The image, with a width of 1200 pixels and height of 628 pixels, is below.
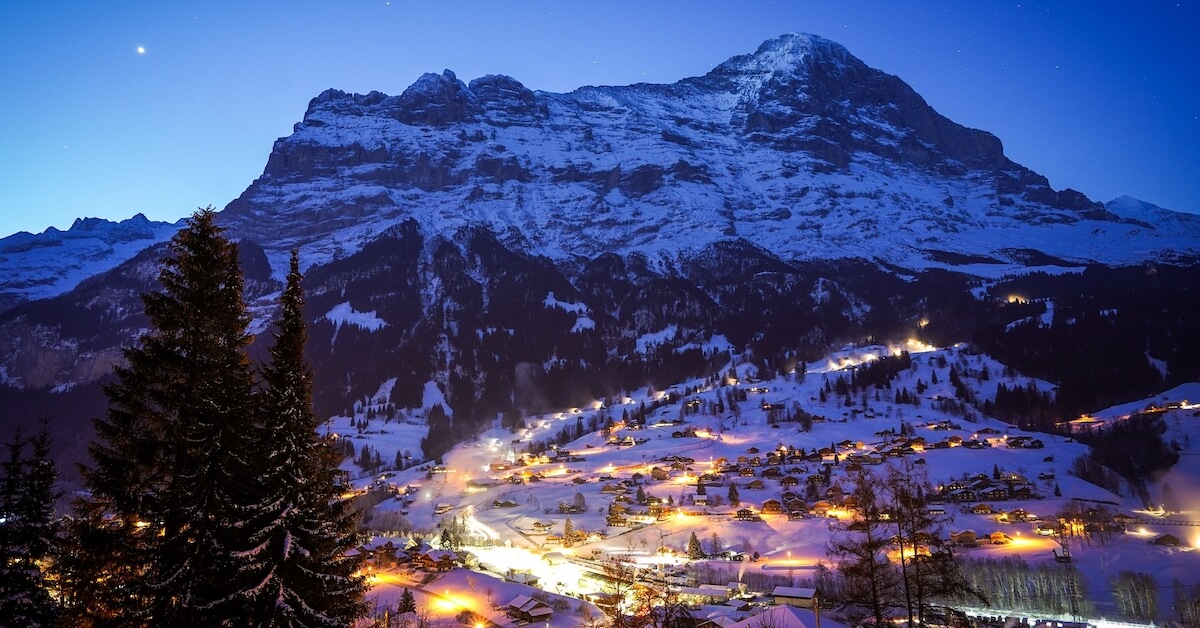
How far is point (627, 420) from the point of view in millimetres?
160625

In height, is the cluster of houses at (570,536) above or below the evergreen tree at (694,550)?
below

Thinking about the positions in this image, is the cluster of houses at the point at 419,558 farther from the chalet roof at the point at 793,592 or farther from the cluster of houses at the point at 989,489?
the cluster of houses at the point at 989,489

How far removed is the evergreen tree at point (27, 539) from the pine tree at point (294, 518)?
8.39 metres

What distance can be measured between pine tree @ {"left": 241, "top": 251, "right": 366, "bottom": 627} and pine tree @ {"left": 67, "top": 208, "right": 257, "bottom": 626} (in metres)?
0.52

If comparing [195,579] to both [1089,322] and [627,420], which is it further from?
[1089,322]

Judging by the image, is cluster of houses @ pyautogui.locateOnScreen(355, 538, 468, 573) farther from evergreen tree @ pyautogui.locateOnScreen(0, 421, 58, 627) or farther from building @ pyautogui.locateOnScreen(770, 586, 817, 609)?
evergreen tree @ pyautogui.locateOnScreen(0, 421, 58, 627)

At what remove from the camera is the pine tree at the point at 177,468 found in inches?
601

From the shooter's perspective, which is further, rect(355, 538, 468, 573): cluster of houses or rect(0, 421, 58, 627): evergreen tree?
rect(355, 538, 468, 573): cluster of houses

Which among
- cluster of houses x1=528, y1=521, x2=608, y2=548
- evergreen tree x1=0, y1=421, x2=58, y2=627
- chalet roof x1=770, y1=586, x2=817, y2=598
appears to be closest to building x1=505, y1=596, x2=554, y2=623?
chalet roof x1=770, y1=586, x2=817, y2=598

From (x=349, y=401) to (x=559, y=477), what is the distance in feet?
334

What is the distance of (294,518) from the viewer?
626 inches

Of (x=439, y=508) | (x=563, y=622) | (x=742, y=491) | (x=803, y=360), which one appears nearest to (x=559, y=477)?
(x=439, y=508)

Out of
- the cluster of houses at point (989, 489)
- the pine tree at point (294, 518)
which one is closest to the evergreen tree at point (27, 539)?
the pine tree at point (294, 518)

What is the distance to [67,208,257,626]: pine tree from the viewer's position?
15.3 meters
